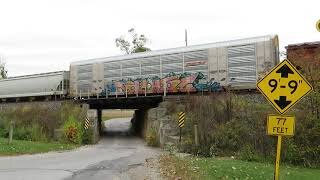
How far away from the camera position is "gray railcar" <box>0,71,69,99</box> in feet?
145

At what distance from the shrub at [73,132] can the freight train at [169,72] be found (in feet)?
16.4

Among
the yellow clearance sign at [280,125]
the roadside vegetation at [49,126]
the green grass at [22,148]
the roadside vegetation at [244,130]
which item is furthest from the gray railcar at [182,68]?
the yellow clearance sign at [280,125]

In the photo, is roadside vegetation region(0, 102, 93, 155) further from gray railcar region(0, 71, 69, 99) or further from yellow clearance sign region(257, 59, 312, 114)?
yellow clearance sign region(257, 59, 312, 114)

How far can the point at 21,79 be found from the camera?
1890 inches

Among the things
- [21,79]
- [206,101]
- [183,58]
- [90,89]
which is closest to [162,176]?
[206,101]

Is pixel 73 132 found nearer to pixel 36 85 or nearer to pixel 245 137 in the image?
pixel 36 85

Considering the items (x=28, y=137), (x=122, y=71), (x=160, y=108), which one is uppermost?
(x=122, y=71)

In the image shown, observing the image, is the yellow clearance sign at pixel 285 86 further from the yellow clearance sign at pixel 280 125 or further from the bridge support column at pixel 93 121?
the bridge support column at pixel 93 121

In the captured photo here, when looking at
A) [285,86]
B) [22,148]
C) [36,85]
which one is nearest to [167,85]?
[22,148]

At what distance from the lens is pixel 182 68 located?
35.6 m

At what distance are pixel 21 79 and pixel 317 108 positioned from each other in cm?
3286

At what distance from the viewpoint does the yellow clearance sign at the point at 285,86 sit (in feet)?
34.7

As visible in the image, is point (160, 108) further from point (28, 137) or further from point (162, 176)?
point (162, 176)

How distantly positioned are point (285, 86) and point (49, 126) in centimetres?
2959
